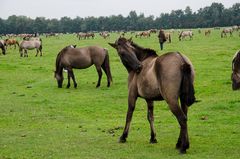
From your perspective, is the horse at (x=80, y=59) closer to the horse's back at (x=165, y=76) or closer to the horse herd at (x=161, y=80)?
the horse herd at (x=161, y=80)

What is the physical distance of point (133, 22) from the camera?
194 metres

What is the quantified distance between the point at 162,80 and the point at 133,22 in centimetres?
18600

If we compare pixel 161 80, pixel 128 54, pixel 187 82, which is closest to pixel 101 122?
pixel 128 54

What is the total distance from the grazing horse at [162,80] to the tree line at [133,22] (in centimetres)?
15357

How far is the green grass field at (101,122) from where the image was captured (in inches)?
399

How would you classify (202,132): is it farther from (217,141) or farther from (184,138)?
(184,138)

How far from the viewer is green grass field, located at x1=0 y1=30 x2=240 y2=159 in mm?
10125

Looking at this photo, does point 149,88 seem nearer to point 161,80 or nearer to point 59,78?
point 161,80

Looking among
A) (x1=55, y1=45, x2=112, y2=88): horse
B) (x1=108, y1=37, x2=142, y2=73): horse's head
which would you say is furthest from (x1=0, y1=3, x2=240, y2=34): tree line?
(x1=108, y1=37, x2=142, y2=73): horse's head

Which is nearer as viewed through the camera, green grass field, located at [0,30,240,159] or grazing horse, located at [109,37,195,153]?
grazing horse, located at [109,37,195,153]

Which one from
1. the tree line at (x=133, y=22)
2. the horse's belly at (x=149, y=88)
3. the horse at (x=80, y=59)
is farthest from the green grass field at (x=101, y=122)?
the tree line at (x=133, y=22)

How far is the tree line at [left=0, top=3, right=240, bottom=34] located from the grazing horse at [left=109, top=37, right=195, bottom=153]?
504 feet

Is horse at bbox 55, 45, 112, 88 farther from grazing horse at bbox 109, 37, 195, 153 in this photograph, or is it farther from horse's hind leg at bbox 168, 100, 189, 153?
horse's hind leg at bbox 168, 100, 189, 153

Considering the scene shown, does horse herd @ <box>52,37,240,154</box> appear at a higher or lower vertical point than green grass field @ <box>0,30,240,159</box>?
higher
